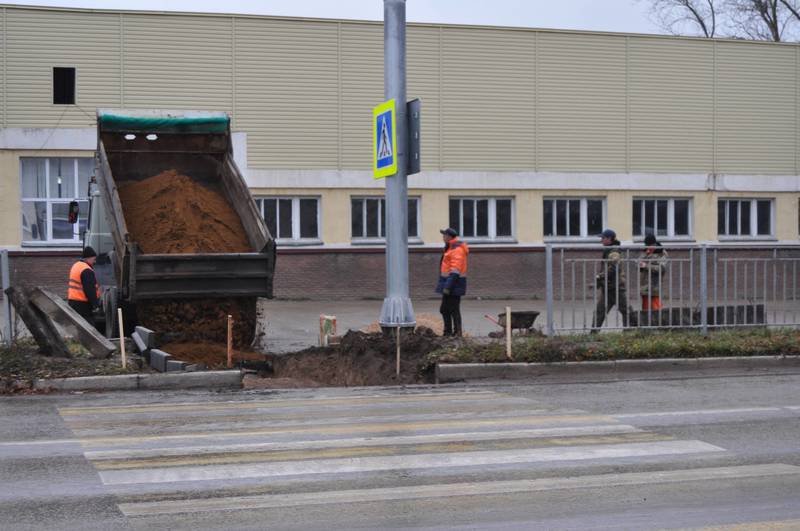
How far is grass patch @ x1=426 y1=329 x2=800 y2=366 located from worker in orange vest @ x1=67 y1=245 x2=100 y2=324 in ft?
16.5

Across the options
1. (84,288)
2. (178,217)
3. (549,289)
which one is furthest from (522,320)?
(84,288)

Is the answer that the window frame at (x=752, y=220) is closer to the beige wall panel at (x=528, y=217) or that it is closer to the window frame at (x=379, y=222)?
the beige wall panel at (x=528, y=217)

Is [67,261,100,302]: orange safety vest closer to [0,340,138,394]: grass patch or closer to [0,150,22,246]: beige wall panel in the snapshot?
[0,340,138,394]: grass patch

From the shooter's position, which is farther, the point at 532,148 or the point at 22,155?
the point at 532,148

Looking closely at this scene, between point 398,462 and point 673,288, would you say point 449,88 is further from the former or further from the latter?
point 398,462

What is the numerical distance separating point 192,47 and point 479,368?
17.1 m

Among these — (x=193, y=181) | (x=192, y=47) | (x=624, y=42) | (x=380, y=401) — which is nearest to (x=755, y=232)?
(x=624, y=42)

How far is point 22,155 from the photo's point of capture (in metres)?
26.2

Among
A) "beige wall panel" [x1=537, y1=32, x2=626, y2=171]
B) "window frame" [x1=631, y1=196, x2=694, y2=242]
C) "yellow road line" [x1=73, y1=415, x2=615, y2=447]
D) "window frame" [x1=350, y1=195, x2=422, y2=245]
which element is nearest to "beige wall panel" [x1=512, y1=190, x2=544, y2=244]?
"beige wall panel" [x1=537, y1=32, x2=626, y2=171]

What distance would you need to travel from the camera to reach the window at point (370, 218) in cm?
2861

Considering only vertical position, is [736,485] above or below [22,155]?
below

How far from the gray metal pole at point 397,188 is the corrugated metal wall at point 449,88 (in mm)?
13527

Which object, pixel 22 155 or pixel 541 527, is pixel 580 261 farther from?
pixel 22 155

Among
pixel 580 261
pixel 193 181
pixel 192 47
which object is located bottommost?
pixel 580 261
